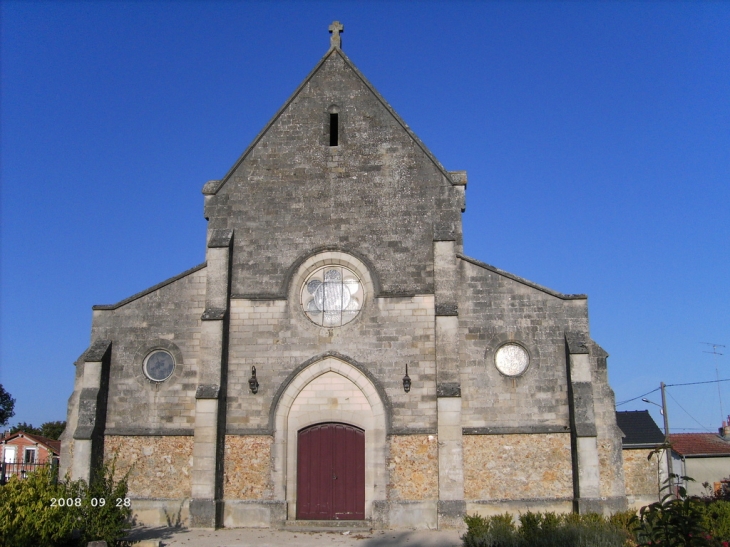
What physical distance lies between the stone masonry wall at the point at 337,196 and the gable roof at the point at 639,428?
12350mm

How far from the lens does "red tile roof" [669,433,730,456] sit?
34.8m

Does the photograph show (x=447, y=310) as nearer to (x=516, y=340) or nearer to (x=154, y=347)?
(x=516, y=340)

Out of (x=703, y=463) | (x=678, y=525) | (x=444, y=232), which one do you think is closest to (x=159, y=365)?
(x=444, y=232)

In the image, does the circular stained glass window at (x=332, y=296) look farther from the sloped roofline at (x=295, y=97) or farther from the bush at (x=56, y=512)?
the bush at (x=56, y=512)

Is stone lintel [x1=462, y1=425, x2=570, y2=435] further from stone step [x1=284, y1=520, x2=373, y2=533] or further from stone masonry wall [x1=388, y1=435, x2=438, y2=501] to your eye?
stone step [x1=284, y1=520, x2=373, y2=533]

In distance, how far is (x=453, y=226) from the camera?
720 inches

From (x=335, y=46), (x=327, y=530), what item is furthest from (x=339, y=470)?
(x=335, y=46)

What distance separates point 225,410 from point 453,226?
726cm

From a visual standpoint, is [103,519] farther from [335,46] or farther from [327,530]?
[335,46]

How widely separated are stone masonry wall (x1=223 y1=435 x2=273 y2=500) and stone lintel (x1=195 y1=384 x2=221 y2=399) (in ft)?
3.69

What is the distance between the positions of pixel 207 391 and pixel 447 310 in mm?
6053

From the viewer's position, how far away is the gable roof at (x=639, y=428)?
1030 inches

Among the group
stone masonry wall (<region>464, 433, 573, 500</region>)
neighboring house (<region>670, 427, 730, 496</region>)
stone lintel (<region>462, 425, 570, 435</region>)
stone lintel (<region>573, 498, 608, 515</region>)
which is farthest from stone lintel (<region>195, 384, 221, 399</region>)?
neighboring house (<region>670, 427, 730, 496</region>)

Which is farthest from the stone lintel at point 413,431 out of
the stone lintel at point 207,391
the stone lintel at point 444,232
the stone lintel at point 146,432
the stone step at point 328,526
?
the stone lintel at point 146,432
